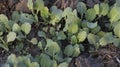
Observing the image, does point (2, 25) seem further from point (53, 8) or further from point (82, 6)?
point (82, 6)

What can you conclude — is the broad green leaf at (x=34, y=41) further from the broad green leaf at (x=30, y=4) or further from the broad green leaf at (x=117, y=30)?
the broad green leaf at (x=117, y=30)

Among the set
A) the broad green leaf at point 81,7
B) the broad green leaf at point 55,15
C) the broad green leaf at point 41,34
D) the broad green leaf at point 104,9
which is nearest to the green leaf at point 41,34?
the broad green leaf at point 41,34

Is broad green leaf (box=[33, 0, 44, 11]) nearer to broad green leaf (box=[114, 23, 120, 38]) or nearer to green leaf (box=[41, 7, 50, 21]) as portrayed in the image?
green leaf (box=[41, 7, 50, 21])

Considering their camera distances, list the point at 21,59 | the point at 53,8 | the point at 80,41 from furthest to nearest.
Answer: the point at 53,8
the point at 80,41
the point at 21,59

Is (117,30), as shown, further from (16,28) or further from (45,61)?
(16,28)

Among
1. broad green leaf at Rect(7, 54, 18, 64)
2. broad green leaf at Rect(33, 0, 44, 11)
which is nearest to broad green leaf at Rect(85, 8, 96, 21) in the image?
broad green leaf at Rect(33, 0, 44, 11)

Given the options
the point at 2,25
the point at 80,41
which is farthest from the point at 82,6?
the point at 2,25
